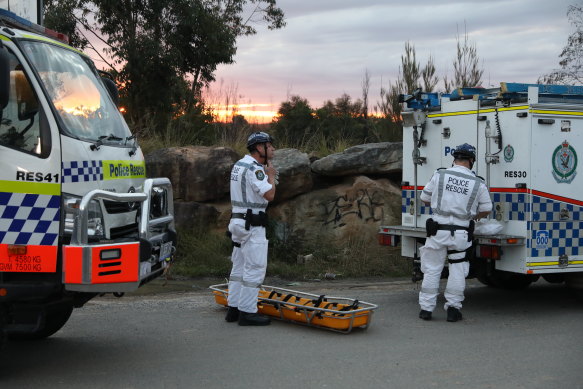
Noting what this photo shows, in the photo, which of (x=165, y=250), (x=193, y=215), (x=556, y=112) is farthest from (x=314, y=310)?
(x=193, y=215)

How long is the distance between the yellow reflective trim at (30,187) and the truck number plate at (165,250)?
1.19 m

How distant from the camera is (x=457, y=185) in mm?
7387

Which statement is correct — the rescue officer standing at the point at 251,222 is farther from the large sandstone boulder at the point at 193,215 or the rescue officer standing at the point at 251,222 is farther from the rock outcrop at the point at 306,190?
the rock outcrop at the point at 306,190

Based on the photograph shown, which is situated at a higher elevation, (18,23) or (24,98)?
(18,23)

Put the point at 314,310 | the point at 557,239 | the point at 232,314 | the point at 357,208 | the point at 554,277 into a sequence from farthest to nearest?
the point at 357,208, the point at 554,277, the point at 557,239, the point at 232,314, the point at 314,310

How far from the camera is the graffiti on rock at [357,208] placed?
11555 millimetres

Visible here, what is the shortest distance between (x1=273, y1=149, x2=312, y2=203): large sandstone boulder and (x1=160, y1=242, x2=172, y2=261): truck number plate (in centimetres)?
561

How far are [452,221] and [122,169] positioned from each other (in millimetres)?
3609

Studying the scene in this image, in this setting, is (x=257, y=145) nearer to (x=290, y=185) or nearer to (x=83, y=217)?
(x=83, y=217)

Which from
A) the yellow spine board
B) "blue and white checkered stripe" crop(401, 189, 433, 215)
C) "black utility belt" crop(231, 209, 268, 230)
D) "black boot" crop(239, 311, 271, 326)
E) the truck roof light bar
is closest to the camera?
the truck roof light bar

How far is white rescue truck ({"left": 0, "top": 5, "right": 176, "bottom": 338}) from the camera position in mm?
4805

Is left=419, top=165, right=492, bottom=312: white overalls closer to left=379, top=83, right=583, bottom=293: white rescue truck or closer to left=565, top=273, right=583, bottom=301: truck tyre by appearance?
left=379, top=83, right=583, bottom=293: white rescue truck

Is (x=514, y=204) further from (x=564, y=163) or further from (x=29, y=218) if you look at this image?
(x=29, y=218)

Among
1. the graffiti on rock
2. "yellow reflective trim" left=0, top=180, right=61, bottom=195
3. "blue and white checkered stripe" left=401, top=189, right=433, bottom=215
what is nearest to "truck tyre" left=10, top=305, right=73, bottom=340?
"yellow reflective trim" left=0, top=180, right=61, bottom=195
